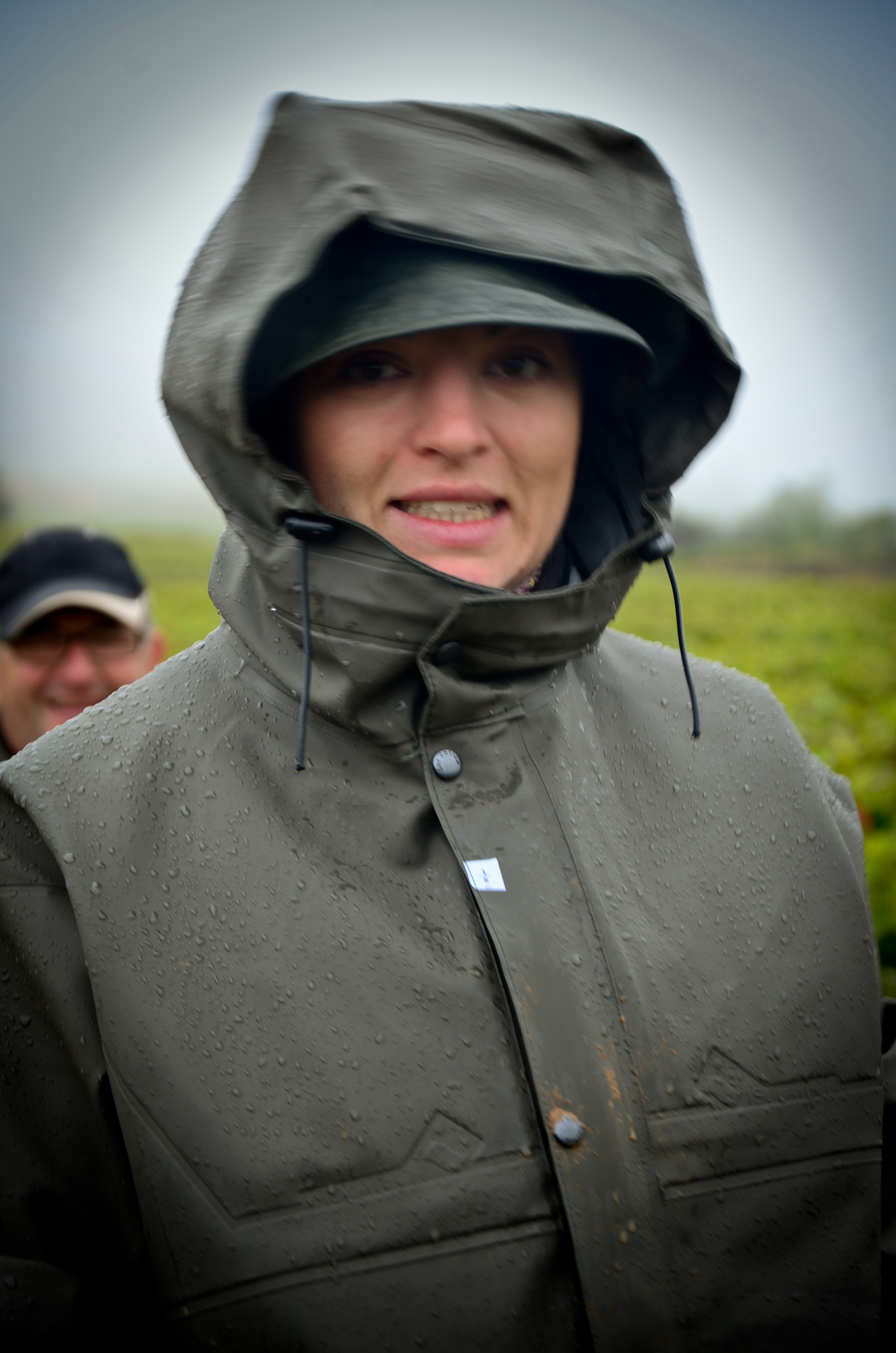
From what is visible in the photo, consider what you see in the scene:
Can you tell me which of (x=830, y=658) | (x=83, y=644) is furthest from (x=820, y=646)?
(x=83, y=644)

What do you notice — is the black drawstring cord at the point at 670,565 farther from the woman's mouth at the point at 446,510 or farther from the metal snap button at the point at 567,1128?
the metal snap button at the point at 567,1128

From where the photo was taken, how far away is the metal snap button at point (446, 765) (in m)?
1.54

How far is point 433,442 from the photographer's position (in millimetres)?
1562

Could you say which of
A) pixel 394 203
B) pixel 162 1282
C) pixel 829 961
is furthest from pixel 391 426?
pixel 162 1282

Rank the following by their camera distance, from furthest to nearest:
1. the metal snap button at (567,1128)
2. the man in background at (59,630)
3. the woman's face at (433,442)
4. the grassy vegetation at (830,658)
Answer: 1. the grassy vegetation at (830,658)
2. the man in background at (59,630)
3. the woman's face at (433,442)
4. the metal snap button at (567,1128)

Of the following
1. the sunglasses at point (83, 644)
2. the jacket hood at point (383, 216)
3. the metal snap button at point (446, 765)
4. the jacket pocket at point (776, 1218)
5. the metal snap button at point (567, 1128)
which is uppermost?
the jacket hood at point (383, 216)

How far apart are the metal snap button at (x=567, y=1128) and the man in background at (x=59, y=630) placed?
9.19ft

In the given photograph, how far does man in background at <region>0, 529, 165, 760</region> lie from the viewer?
143 inches

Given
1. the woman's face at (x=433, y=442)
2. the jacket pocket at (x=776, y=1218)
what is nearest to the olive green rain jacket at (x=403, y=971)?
the jacket pocket at (x=776, y=1218)

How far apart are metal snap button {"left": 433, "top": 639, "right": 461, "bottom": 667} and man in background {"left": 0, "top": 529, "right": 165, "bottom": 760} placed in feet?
8.23

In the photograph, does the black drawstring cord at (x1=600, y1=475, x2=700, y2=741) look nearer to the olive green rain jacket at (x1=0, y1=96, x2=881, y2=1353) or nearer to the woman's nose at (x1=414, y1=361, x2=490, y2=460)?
the olive green rain jacket at (x1=0, y1=96, x2=881, y2=1353)

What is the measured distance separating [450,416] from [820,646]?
12.4m

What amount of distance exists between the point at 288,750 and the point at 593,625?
1.96 ft

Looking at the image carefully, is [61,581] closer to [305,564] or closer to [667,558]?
[305,564]
